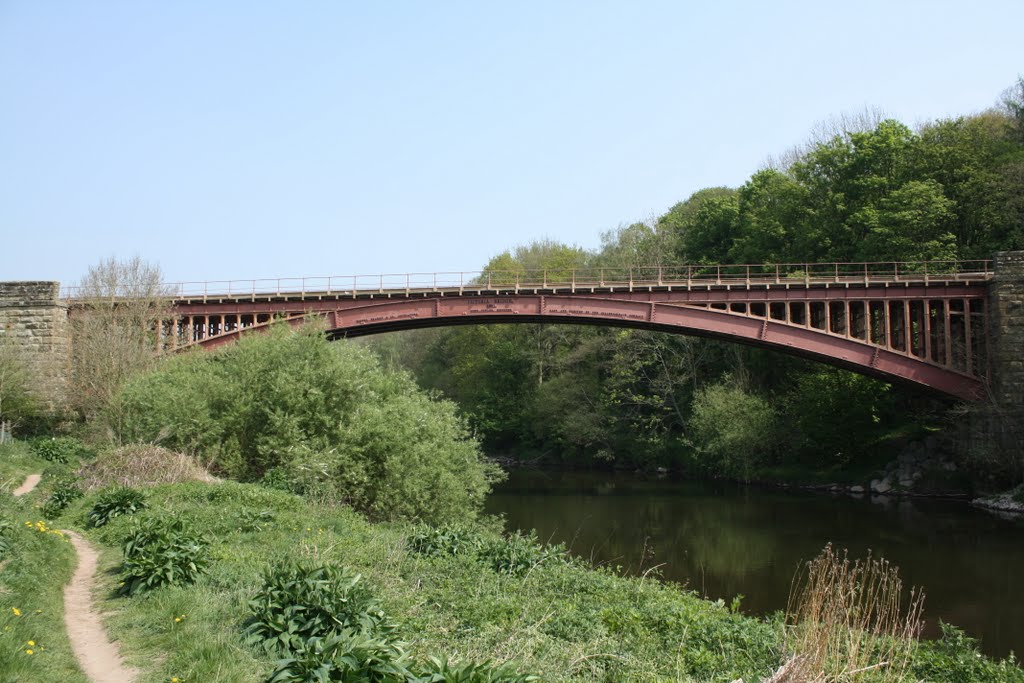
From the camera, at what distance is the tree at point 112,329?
36812mm

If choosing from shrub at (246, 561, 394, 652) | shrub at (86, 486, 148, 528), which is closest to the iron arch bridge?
shrub at (86, 486, 148, 528)

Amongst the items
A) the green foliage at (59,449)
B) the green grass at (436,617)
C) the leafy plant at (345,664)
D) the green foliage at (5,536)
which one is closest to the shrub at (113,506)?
the green grass at (436,617)

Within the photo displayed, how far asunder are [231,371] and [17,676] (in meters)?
21.3

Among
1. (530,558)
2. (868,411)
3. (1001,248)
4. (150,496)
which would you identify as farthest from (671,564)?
(1001,248)

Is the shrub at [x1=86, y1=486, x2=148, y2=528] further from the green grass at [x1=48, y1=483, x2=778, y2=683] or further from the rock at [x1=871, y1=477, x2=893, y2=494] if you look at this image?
the rock at [x1=871, y1=477, x2=893, y2=494]

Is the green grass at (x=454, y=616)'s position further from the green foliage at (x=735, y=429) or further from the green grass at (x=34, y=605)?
the green foliage at (x=735, y=429)

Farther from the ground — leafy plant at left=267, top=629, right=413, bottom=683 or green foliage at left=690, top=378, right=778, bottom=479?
leafy plant at left=267, top=629, right=413, bottom=683

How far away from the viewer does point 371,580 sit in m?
12.3

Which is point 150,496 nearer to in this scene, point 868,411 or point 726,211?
point 868,411

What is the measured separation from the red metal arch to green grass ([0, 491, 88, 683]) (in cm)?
2549

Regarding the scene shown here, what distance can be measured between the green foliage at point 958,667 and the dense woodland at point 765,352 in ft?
104

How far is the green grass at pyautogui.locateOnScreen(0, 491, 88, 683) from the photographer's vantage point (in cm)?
753

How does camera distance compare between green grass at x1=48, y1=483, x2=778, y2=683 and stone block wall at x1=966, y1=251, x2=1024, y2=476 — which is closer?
green grass at x1=48, y1=483, x2=778, y2=683

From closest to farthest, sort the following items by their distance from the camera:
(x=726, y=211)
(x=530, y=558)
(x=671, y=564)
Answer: (x=530, y=558) → (x=671, y=564) → (x=726, y=211)
